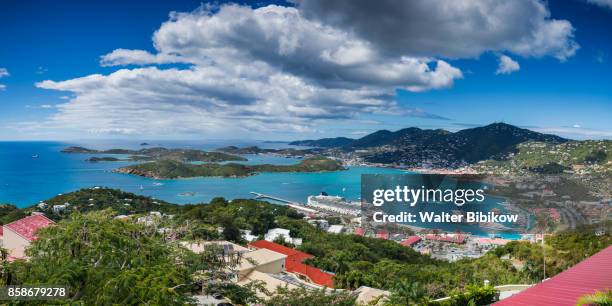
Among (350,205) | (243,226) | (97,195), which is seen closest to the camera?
(243,226)

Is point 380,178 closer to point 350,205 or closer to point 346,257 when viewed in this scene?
point 346,257

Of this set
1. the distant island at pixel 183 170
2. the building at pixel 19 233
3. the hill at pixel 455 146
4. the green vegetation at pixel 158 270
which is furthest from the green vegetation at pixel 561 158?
the building at pixel 19 233

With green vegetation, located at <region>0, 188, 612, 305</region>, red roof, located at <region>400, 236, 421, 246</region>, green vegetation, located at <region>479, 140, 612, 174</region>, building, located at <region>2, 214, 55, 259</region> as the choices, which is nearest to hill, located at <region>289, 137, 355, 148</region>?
green vegetation, located at <region>479, 140, 612, 174</region>

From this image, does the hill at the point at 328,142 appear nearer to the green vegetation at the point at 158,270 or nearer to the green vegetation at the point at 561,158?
the green vegetation at the point at 561,158

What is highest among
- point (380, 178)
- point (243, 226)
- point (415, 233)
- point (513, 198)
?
point (380, 178)

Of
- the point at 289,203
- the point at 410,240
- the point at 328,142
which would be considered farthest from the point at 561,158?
the point at 328,142

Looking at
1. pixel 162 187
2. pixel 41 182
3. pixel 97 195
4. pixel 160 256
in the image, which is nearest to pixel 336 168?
pixel 162 187

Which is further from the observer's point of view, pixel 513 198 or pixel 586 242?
pixel 513 198

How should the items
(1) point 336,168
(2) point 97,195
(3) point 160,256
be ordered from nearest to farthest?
(3) point 160,256, (2) point 97,195, (1) point 336,168
